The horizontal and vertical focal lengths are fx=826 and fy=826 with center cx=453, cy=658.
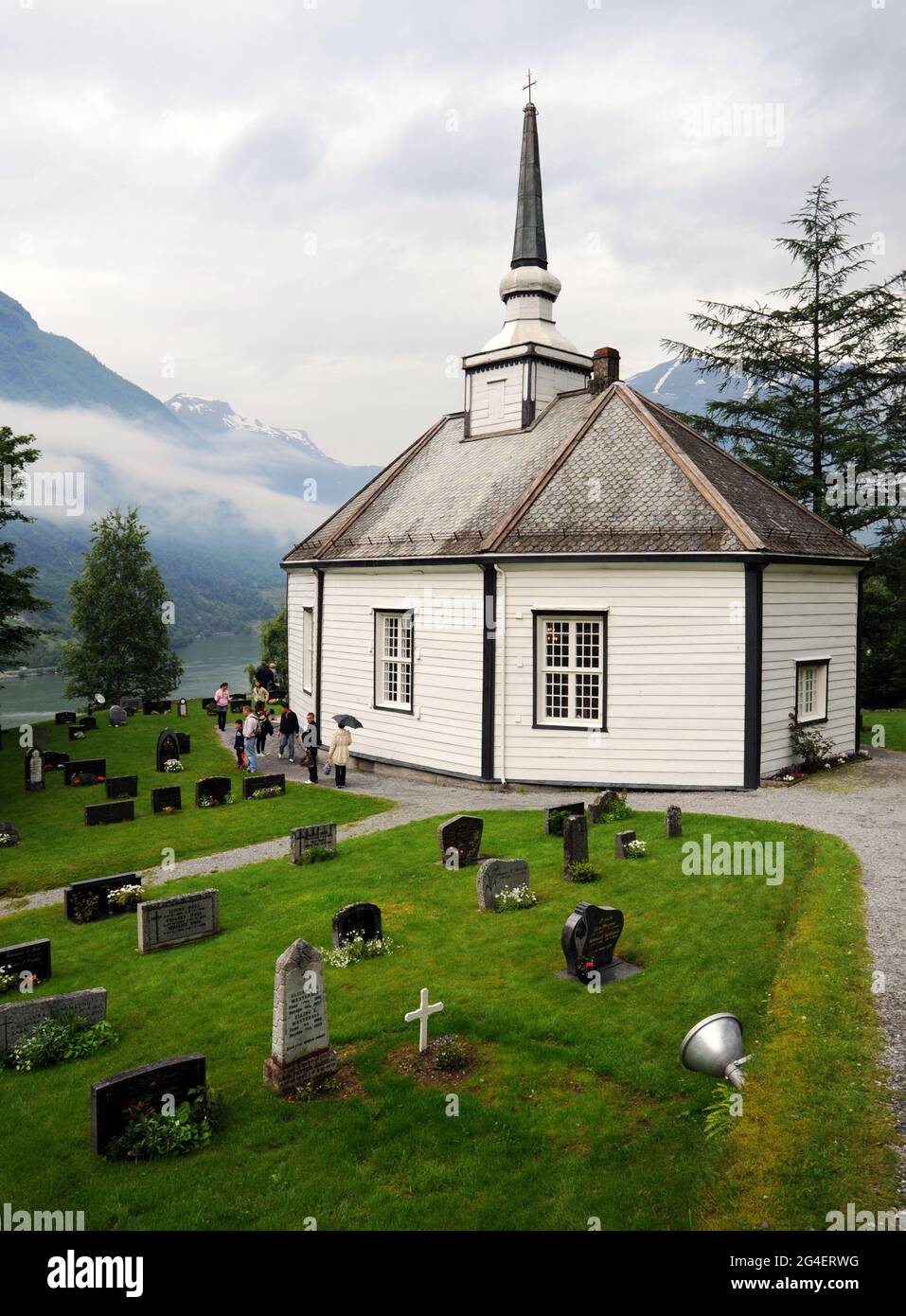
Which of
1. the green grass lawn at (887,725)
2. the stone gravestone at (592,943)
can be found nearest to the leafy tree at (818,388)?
the green grass lawn at (887,725)

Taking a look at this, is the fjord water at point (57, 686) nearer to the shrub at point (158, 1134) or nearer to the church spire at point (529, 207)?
the church spire at point (529, 207)

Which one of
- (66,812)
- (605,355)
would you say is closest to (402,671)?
(66,812)

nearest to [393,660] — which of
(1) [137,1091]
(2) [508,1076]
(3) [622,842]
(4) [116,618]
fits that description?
(3) [622,842]

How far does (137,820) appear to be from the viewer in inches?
794

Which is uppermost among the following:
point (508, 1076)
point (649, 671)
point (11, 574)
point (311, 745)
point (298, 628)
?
point (11, 574)

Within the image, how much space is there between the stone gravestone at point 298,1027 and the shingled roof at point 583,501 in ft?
43.4

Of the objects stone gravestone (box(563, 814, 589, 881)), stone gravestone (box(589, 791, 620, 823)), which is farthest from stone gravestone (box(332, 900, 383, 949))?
stone gravestone (box(589, 791, 620, 823))

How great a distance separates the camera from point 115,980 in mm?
11078

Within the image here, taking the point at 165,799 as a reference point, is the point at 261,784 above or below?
above

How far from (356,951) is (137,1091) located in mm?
3957

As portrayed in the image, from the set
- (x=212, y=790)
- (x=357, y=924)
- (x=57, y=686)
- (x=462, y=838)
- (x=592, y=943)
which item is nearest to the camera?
(x=592, y=943)

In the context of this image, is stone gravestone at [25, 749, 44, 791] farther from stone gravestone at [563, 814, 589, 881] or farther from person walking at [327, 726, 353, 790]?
stone gravestone at [563, 814, 589, 881]

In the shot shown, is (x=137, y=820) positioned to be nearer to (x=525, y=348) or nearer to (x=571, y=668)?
(x=571, y=668)

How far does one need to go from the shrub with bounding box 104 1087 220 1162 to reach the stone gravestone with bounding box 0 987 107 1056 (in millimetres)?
2656
